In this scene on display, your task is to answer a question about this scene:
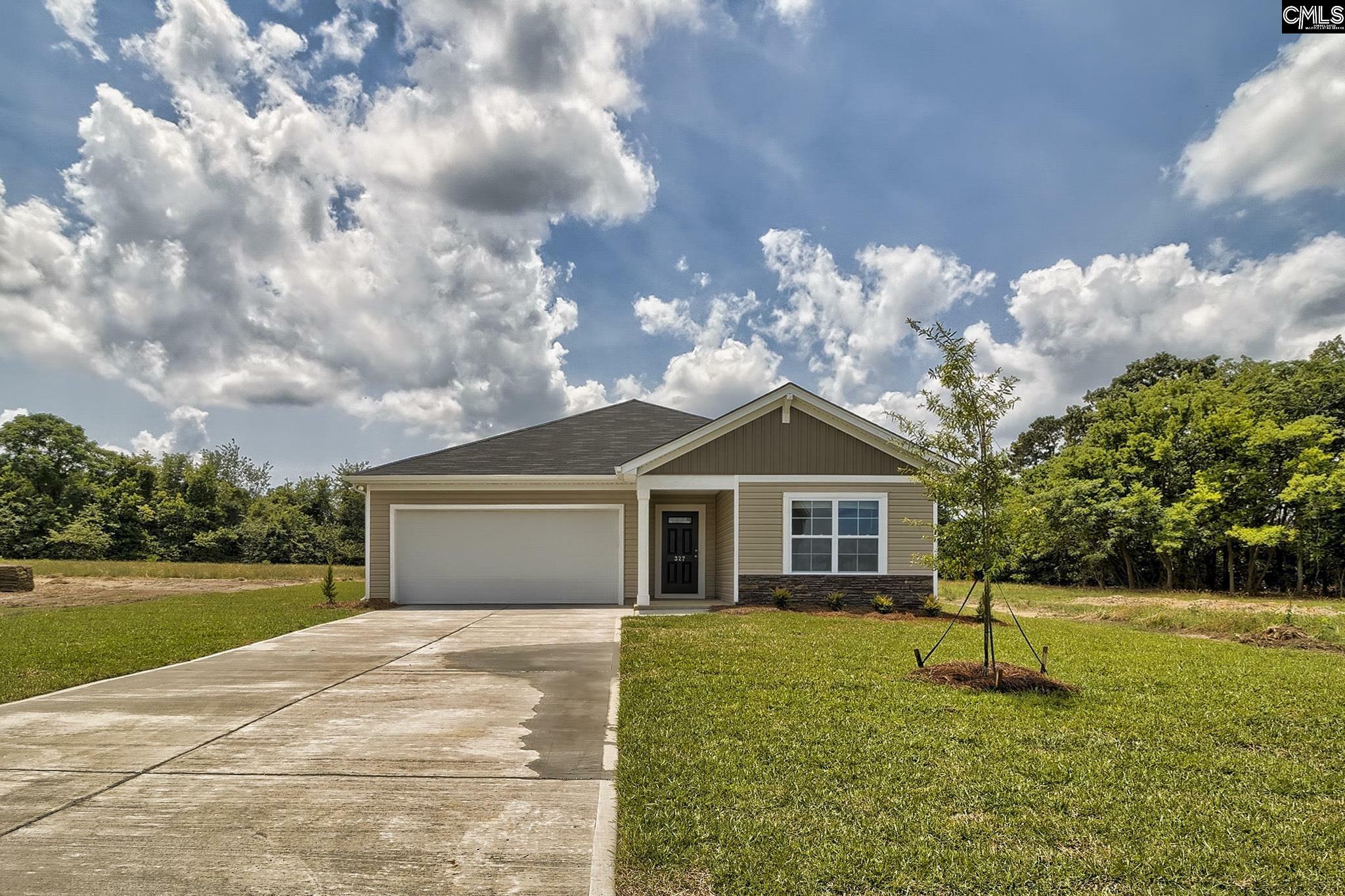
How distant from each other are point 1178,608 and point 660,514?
11166mm

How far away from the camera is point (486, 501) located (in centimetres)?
1641

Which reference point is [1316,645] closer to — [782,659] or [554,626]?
[782,659]

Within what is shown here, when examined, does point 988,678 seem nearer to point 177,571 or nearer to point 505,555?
point 505,555

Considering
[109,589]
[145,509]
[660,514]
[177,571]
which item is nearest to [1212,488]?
[660,514]

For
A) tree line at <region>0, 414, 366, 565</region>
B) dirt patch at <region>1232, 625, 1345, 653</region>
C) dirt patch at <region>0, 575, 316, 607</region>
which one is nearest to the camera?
dirt patch at <region>1232, 625, 1345, 653</region>

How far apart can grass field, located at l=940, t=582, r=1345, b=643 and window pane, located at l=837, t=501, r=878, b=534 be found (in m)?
2.81

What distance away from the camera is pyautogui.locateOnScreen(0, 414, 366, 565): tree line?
3750cm

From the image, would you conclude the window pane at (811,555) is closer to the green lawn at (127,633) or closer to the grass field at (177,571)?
the green lawn at (127,633)

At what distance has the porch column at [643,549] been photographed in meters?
15.5

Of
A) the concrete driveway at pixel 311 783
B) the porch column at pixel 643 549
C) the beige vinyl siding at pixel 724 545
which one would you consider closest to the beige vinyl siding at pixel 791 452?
the beige vinyl siding at pixel 724 545

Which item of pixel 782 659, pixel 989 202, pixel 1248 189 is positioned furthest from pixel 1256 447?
pixel 782 659

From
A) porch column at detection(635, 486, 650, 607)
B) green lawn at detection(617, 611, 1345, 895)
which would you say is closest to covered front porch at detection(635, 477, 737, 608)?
porch column at detection(635, 486, 650, 607)

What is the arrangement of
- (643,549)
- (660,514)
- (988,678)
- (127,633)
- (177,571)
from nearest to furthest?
(988,678)
(127,633)
(643,549)
(660,514)
(177,571)

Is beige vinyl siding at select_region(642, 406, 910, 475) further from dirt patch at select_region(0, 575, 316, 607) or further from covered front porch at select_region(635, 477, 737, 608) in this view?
dirt patch at select_region(0, 575, 316, 607)
